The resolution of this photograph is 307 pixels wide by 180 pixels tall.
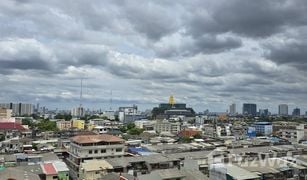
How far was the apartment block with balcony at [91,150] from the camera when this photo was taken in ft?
85.3

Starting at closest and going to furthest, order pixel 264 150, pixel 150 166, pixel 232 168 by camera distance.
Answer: pixel 232 168, pixel 150 166, pixel 264 150

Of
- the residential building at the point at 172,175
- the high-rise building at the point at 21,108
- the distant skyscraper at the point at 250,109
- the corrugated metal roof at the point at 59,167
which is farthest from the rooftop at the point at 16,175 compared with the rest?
the distant skyscraper at the point at 250,109

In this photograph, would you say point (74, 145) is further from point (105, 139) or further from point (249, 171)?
point (249, 171)

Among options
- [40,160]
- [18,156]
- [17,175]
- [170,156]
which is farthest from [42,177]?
[170,156]

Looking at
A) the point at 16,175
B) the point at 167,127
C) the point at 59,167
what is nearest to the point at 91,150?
the point at 59,167

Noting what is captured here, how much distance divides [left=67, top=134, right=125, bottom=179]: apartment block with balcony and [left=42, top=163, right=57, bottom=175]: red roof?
305 centimetres

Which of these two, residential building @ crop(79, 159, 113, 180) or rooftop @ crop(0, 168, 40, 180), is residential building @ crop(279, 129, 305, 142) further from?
rooftop @ crop(0, 168, 40, 180)

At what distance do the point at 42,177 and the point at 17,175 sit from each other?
278cm

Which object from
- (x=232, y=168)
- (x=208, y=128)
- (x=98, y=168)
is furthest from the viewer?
(x=208, y=128)

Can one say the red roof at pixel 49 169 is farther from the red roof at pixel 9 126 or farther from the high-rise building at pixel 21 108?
the high-rise building at pixel 21 108

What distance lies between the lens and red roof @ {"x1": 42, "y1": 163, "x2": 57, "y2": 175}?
68.5 feet

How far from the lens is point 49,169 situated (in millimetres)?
21438

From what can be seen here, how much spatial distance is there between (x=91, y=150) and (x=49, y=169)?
5263 mm

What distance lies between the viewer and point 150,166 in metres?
24.2
